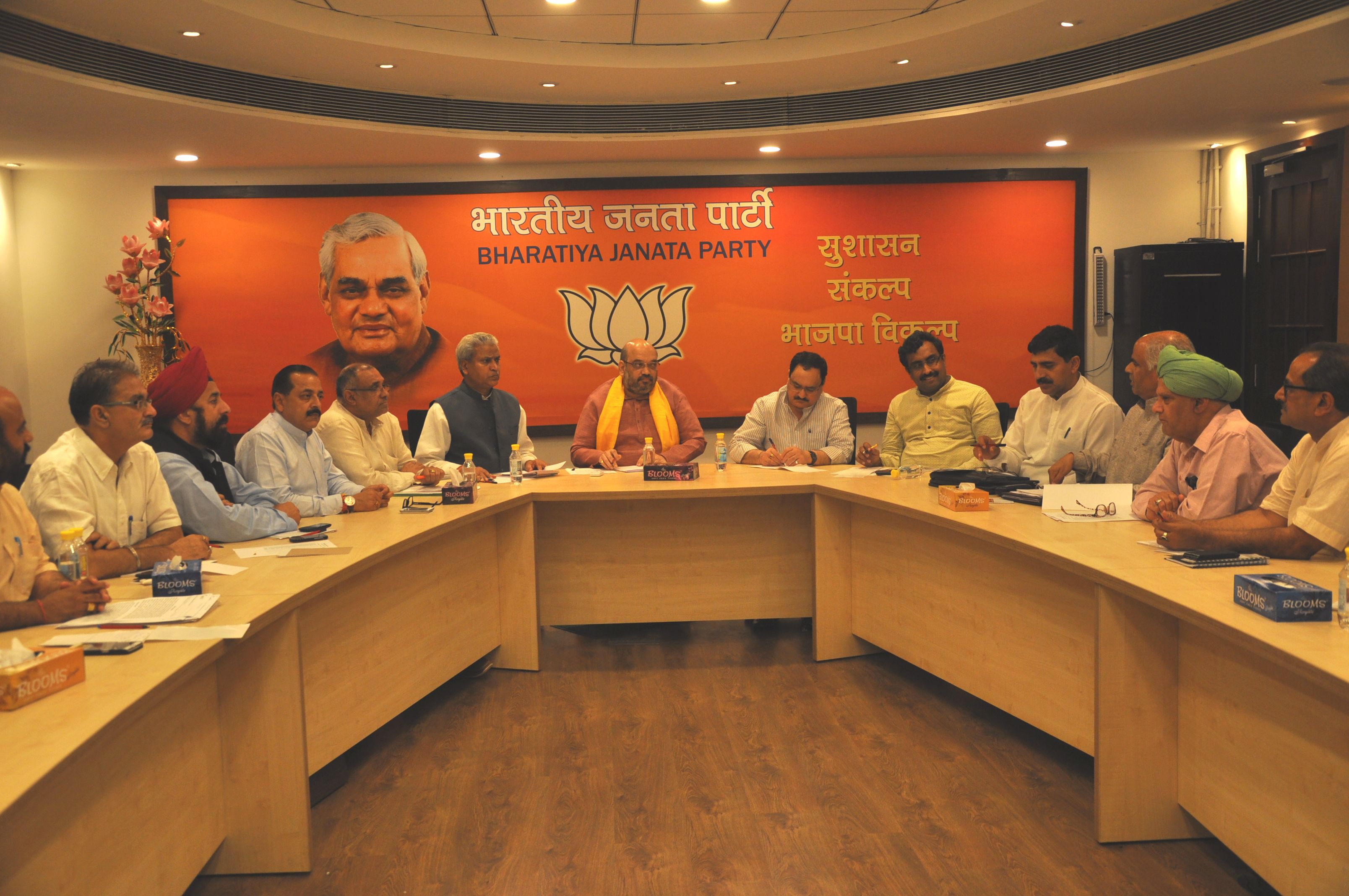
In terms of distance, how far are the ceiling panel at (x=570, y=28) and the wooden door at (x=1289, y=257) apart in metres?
4.42

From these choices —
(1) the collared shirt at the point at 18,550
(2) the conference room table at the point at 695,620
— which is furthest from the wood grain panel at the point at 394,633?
(1) the collared shirt at the point at 18,550

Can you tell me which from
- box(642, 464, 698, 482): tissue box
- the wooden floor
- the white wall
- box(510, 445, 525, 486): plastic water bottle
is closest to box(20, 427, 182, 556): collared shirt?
the wooden floor

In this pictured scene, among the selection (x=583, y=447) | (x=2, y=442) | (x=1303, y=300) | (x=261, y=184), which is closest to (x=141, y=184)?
(x=261, y=184)

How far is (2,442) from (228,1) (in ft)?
8.96

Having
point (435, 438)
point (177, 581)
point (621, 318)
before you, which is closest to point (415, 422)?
point (435, 438)

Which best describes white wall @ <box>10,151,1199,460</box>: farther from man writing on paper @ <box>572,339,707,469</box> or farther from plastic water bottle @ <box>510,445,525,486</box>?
plastic water bottle @ <box>510,445,525,486</box>

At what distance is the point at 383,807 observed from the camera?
296 cm

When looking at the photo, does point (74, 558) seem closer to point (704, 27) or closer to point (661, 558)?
point (661, 558)

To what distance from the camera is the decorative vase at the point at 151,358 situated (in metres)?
6.50

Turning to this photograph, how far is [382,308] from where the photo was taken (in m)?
6.96

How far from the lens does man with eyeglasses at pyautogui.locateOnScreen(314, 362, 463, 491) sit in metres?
4.44

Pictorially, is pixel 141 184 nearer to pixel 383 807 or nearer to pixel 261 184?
pixel 261 184

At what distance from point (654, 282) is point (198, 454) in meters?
4.25

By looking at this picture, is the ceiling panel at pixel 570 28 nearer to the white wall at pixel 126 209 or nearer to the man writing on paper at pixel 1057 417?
the white wall at pixel 126 209
